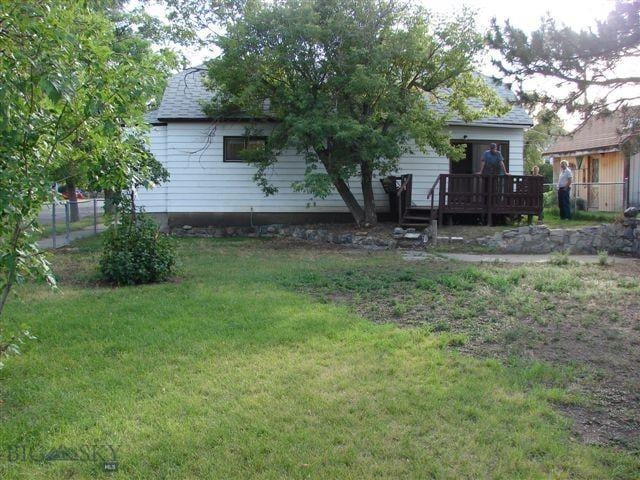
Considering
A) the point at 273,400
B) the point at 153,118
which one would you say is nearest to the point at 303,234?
the point at 153,118

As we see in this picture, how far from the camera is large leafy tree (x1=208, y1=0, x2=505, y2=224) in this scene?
41.6 ft

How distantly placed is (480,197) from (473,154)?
391 centimetres

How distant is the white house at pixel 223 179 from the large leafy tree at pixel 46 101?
1246 centimetres

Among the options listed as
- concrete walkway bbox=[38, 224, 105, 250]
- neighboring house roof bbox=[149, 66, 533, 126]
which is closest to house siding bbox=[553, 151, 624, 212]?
neighboring house roof bbox=[149, 66, 533, 126]

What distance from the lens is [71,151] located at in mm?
4254

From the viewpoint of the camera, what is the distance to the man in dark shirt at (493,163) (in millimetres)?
14906

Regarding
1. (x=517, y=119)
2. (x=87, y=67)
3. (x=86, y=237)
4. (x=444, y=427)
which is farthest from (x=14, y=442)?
(x=517, y=119)

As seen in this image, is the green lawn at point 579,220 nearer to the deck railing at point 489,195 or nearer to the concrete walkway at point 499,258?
the deck railing at point 489,195

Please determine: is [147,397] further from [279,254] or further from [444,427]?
[279,254]

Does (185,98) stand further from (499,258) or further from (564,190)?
(564,190)

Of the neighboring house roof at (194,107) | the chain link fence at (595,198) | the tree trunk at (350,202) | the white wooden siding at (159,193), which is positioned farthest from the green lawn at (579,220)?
the white wooden siding at (159,193)

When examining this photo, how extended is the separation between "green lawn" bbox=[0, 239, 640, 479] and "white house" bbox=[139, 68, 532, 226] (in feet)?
32.4

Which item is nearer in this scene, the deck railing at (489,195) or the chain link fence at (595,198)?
the deck railing at (489,195)

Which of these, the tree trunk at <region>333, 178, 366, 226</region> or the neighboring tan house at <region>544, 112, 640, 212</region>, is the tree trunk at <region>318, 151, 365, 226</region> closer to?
the tree trunk at <region>333, 178, 366, 226</region>
